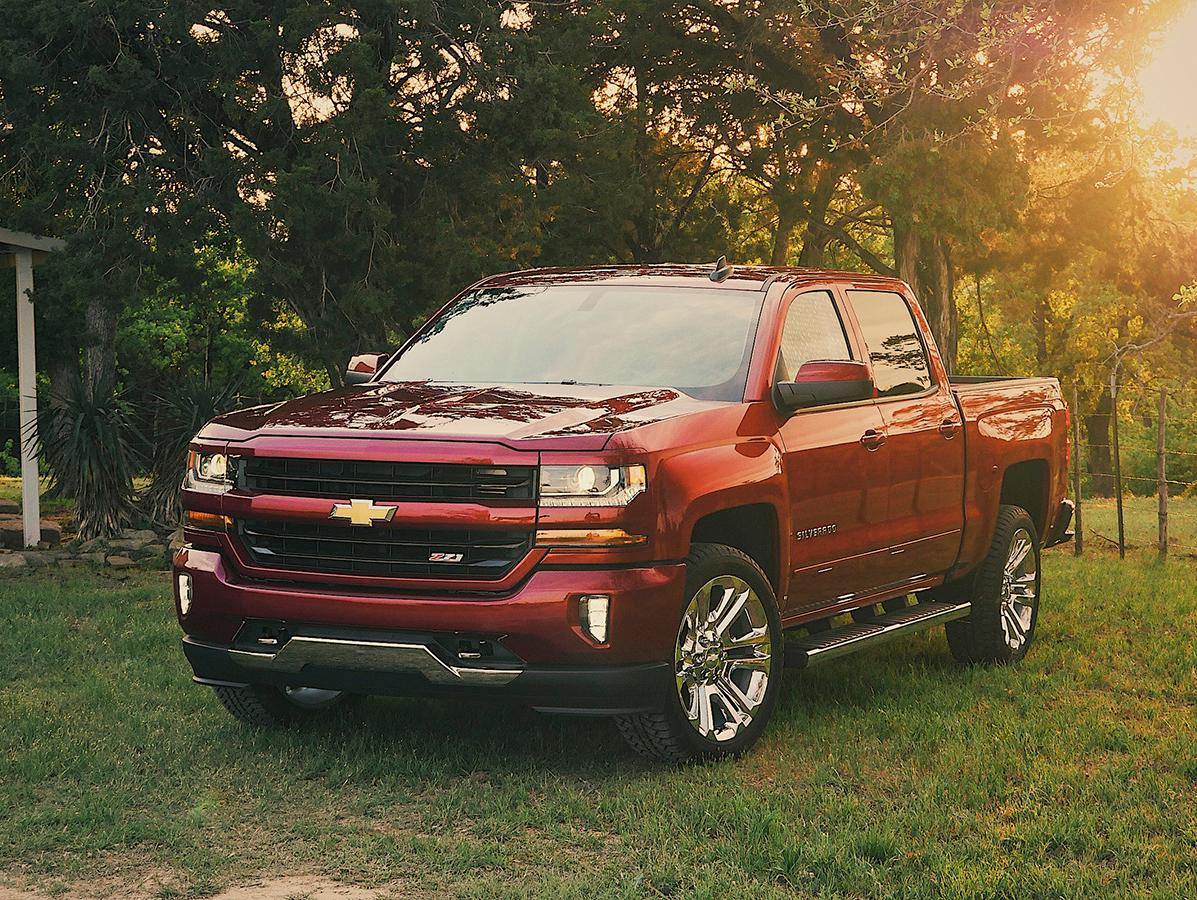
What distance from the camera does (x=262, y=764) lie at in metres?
6.89

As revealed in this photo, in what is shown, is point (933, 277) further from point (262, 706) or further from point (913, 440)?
point (262, 706)

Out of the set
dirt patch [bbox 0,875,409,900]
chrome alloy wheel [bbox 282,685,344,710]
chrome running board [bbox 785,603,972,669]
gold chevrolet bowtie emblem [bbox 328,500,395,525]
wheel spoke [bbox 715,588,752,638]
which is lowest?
dirt patch [bbox 0,875,409,900]

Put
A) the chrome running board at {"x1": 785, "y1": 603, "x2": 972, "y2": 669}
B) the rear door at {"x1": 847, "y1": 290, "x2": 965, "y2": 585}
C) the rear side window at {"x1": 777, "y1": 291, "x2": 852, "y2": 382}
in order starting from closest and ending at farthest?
the chrome running board at {"x1": 785, "y1": 603, "x2": 972, "y2": 669} → the rear side window at {"x1": 777, "y1": 291, "x2": 852, "y2": 382} → the rear door at {"x1": 847, "y1": 290, "x2": 965, "y2": 585}

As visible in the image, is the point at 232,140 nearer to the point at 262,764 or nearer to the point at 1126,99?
the point at 1126,99

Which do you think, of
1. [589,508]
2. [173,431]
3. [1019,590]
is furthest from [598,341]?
[173,431]

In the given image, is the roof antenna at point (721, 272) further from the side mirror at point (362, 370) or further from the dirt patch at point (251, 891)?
the dirt patch at point (251, 891)

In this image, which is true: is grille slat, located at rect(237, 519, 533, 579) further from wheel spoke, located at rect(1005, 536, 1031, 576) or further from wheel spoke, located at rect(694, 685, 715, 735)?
wheel spoke, located at rect(1005, 536, 1031, 576)

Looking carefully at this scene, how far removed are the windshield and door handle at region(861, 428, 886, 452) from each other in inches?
33.2

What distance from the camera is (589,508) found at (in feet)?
20.6

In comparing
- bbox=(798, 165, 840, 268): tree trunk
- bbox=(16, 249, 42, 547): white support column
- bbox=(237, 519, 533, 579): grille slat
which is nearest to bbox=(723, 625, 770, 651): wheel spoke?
bbox=(237, 519, 533, 579): grille slat

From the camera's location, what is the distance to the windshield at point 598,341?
24.6 feet

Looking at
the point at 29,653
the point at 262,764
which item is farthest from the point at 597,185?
the point at 262,764

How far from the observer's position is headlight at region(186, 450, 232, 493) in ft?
A: 22.7

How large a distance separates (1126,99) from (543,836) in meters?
8.34
